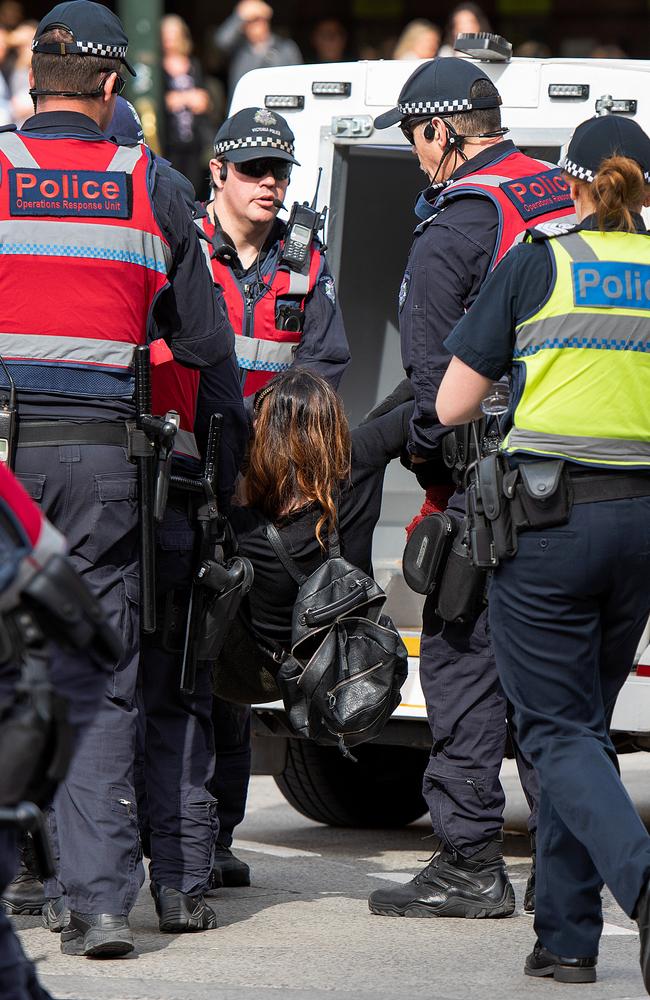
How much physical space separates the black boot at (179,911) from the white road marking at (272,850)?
3.91 feet

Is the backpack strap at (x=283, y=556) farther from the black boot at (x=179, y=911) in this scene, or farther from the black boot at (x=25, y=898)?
the black boot at (x=25, y=898)

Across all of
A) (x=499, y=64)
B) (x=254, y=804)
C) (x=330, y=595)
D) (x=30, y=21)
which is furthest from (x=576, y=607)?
(x=30, y=21)

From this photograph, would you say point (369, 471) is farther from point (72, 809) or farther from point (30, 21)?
point (30, 21)

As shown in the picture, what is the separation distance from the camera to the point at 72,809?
171 inches

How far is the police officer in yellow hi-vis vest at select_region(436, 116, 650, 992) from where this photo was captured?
394 centimetres

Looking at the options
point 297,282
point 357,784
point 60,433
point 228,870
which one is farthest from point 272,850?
point 60,433

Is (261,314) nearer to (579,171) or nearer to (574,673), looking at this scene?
(579,171)

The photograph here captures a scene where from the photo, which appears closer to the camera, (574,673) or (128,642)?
(574,673)

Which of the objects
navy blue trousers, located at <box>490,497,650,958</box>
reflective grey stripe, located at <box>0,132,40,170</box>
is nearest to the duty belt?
reflective grey stripe, located at <box>0,132,40,170</box>

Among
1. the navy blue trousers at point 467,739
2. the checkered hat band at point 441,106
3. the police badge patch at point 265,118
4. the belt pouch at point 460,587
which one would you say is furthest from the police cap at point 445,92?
the belt pouch at point 460,587

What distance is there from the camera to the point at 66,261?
170 inches

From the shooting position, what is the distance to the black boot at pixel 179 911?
4.63 meters

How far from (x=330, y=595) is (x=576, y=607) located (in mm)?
1023

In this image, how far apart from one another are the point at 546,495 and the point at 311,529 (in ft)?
3.82
